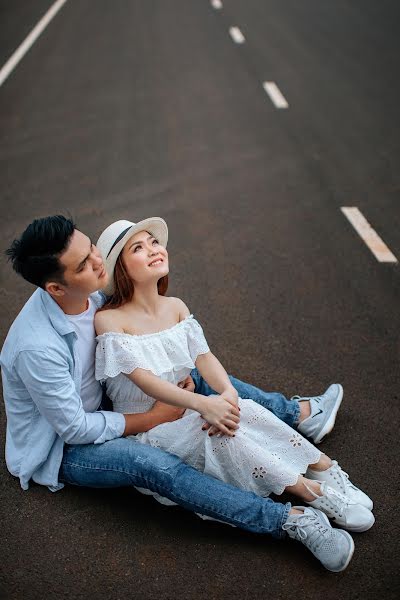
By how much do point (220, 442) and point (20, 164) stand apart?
5.99 meters

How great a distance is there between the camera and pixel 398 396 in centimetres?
448

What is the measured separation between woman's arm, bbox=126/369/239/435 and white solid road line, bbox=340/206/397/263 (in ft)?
10.4

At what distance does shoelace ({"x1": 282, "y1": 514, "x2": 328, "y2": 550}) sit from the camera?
10.7 ft

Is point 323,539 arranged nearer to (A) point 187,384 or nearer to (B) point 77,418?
(A) point 187,384

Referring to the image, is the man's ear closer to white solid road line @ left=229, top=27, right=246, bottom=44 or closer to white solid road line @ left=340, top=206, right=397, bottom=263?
white solid road line @ left=340, top=206, right=397, bottom=263

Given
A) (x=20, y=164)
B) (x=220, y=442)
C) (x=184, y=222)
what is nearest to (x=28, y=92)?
(x=20, y=164)

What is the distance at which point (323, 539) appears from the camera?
3.25m

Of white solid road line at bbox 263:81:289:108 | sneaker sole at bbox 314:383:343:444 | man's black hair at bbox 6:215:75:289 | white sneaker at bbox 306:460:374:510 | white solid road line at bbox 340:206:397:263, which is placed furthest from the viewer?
white solid road line at bbox 263:81:289:108

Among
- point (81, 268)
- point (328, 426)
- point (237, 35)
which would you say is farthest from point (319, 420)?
point (237, 35)

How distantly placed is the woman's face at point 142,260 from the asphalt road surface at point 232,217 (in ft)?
4.27

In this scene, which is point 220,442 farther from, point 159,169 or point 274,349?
point 159,169

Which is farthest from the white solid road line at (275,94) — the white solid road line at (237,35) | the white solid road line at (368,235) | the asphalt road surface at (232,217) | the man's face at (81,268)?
the man's face at (81,268)

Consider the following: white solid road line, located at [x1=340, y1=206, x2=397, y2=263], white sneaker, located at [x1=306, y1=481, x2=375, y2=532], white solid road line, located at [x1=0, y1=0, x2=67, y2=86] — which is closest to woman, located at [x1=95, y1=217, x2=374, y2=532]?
white sneaker, located at [x1=306, y1=481, x2=375, y2=532]

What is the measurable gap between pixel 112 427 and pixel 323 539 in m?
1.25
